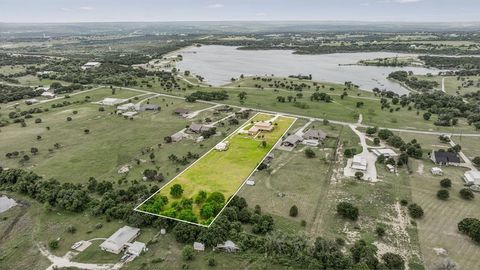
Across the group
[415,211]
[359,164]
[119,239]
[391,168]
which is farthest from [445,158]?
[119,239]

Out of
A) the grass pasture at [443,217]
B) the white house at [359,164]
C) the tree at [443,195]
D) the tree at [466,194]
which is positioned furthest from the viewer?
the white house at [359,164]

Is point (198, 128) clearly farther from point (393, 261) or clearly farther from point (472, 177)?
point (472, 177)

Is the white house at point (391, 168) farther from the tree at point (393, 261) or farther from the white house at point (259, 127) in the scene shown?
the white house at point (259, 127)

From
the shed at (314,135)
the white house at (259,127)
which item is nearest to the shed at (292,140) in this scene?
the shed at (314,135)

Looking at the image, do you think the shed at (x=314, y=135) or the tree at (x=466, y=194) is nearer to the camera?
the tree at (x=466, y=194)

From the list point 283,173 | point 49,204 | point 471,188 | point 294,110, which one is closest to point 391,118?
point 294,110

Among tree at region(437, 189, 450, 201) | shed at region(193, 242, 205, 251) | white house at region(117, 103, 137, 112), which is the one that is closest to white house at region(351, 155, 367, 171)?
tree at region(437, 189, 450, 201)

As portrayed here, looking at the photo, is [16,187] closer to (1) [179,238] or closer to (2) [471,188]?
(1) [179,238]

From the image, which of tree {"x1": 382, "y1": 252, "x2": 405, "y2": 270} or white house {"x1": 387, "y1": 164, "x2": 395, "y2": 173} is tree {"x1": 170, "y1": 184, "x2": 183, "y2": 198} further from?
white house {"x1": 387, "y1": 164, "x2": 395, "y2": 173}
